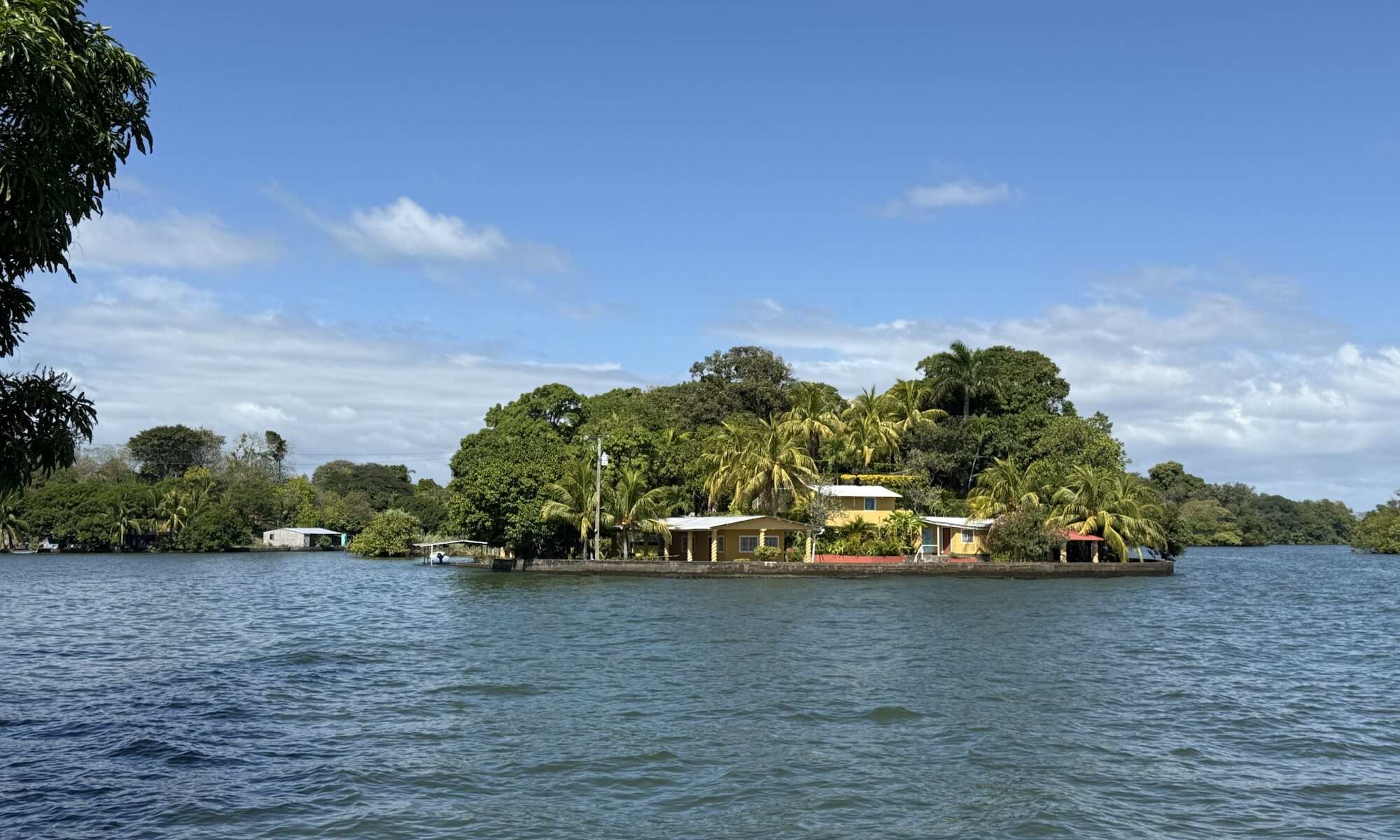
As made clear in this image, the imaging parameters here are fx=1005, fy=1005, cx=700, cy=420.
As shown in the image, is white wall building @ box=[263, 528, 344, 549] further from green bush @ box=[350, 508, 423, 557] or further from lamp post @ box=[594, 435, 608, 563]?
lamp post @ box=[594, 435, 608, 563]

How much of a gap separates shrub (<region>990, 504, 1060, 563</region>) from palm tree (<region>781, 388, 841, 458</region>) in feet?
52.2

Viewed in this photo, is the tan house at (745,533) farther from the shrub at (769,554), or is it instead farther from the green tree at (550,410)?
the green tree at (550,410)

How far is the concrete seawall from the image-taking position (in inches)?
2201

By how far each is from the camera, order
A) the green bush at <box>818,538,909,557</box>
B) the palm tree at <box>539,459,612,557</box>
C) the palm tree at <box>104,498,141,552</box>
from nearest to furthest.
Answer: the green bush at <box>818,538,909,557</box>
the palm tree at <box>539,459,612,557</box>
the palm tree at <box>104,498,141,552</box>

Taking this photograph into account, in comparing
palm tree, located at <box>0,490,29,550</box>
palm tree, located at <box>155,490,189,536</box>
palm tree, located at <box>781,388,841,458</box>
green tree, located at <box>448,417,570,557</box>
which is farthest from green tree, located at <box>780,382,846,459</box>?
palm tree, located at <box>0,490,29,550</box>

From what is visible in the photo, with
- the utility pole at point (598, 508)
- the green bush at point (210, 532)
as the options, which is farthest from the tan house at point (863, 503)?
the green bush at point (210, 532)

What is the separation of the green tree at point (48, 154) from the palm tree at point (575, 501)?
50763 millimetres

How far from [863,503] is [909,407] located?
688 inches

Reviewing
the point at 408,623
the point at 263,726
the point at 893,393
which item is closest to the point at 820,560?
the point at 893,393

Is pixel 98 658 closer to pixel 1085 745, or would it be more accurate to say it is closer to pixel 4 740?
pixel 4 740

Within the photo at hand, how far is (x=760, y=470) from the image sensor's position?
207ft

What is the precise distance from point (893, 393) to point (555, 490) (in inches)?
1268

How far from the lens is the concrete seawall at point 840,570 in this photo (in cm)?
5591

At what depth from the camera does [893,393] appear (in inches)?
3231
